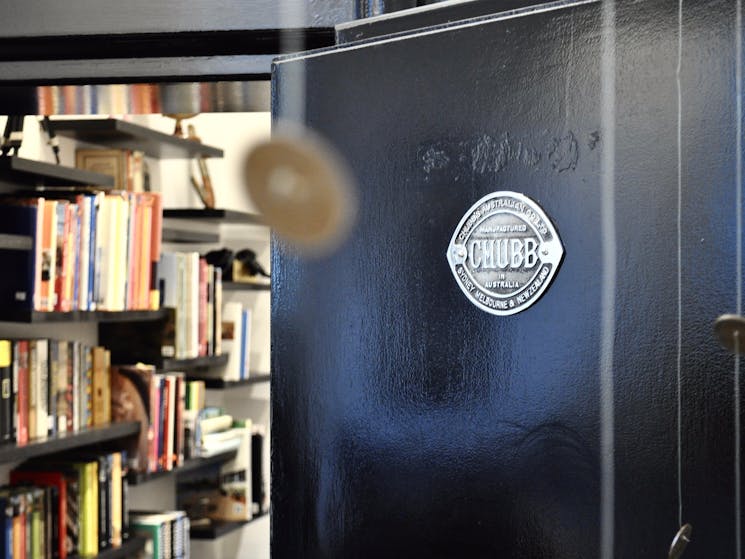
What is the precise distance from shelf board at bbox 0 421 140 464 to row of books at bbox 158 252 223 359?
41 centimetres

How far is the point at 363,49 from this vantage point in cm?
90

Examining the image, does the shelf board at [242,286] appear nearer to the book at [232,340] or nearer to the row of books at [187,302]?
the book at [232,340]

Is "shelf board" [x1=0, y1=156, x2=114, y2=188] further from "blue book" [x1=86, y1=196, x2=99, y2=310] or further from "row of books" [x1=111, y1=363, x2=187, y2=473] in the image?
"row of books" [x1=111, y1=363, x2=187, y2=473]

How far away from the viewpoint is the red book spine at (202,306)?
13.1ft

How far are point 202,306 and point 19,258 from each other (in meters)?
1.16

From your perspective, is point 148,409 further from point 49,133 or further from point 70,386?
point 49,133

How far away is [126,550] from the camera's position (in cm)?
340

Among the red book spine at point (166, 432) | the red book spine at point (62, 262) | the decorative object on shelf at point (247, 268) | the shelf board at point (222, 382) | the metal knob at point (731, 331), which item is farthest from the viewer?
the decorative object on shelf at point (247, 268)

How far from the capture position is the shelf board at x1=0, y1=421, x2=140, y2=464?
280cm

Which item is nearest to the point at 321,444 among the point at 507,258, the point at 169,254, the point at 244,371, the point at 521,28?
the point at 507,258

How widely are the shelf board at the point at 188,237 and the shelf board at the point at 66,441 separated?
2.64 feet

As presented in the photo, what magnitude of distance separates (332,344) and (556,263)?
225 millimetres

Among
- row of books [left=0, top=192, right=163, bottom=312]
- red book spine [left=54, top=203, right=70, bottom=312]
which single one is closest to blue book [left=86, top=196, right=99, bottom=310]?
row of books [left=0, top=192, right=163, bottom=312]

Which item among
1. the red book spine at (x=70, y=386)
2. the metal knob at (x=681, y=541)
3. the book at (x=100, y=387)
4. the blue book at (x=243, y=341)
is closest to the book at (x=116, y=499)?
the book at (x=100, y=387)
